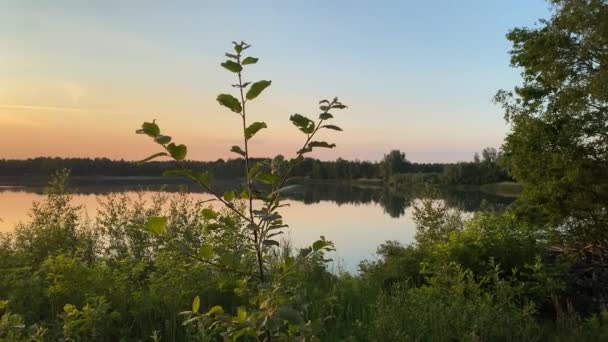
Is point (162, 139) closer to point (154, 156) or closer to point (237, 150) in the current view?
point (154, 156)

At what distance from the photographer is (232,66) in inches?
65.2

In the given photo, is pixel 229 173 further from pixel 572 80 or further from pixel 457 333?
pixel 572 80

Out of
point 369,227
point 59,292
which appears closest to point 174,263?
point 59,292

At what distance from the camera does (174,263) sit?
16.6ft

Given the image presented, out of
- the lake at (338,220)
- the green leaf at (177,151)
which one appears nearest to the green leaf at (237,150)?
the green leaf at (177,151)

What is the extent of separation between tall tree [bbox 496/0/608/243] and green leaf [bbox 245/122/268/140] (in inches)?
326

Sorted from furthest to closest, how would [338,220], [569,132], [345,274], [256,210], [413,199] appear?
[338,220] → [413,199] → [569,132] → [345,274] → [256,210]

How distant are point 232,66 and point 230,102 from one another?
0.41ft

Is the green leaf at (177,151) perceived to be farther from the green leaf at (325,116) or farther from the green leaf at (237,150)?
the green leaf at (325,116)

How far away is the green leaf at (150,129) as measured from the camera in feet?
4.52

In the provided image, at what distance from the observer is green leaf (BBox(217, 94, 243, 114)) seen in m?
1.65

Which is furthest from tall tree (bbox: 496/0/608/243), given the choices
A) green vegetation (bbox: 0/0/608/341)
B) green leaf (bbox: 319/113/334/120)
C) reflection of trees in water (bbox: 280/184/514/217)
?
green leaf (bbox: 319/113/334/120)

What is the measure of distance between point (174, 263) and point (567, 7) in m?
8.72

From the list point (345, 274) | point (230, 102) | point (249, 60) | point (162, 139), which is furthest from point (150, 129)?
point (345, 274)
